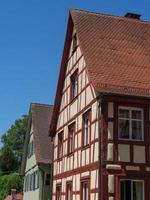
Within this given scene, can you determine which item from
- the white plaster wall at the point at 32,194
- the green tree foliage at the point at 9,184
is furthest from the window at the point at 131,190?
the green tree foliage at the point at 9,184

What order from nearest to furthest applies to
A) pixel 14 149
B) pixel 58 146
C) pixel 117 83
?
pixel 117 83, pixel 58 146, pixel 14 149

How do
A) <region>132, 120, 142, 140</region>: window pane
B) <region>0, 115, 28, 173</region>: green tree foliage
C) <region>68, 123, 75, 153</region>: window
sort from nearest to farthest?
<region>132, 120, 142, 140</region>: window pane → <region>68, 123, 75, 153</region>: window → <region>0, 115, 28, 173</region>: green tree foliage

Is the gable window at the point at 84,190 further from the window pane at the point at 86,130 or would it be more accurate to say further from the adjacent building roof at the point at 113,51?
the adjacent building roof at the point at 113,51

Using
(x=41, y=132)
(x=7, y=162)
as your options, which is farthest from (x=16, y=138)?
(x=41, y=132)

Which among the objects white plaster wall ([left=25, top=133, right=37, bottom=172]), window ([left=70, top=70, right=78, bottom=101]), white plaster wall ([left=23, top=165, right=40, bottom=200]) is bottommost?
white plaster wall ([left=23, top=165, right=40, bottom=200])

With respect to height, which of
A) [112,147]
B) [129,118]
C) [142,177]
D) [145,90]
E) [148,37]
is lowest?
[142,177]

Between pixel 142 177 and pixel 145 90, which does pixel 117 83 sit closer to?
pixel 145 90

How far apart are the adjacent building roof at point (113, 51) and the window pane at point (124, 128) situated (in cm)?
123

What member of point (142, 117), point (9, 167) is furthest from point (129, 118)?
point (9, 167)

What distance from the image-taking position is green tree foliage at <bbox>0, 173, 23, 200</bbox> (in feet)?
155

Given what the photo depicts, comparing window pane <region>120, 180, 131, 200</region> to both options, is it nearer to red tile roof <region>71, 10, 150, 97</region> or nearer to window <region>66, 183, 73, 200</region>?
red tile roof <region>71, 10, 150, 97</region>

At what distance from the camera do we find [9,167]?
2576 inches

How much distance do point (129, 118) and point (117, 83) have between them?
160cm

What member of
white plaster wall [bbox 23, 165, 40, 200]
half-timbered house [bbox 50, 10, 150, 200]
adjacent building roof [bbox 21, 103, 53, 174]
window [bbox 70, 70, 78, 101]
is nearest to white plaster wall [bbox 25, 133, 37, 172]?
white plaster wall [bbox 23, 165, 40, 200]
